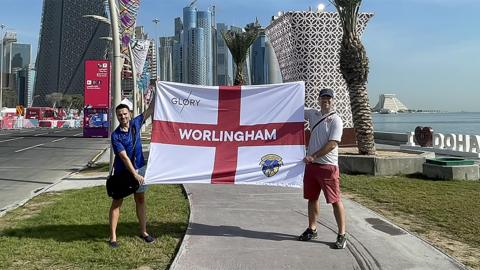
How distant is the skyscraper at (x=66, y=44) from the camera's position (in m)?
Answer: 79.6

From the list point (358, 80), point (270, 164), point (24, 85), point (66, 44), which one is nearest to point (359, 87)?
point (358, 80)

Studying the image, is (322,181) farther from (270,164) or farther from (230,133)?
(230,133)

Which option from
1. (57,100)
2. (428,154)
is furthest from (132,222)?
(57,100)

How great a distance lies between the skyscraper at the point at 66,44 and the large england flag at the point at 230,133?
59.5m

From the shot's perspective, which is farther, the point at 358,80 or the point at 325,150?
the point at 358,80

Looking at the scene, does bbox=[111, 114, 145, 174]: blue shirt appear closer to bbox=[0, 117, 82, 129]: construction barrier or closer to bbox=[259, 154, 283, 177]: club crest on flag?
bbox=[259, 154, 283, 177]: club crest on flag

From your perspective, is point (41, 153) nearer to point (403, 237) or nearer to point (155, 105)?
point (155, 105)

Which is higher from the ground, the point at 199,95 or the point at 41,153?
the point at 199,95

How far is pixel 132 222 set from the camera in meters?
7.09

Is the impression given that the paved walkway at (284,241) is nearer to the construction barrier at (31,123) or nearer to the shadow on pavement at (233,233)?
the shadow on pavement at (233,233)

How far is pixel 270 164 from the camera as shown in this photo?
636cm

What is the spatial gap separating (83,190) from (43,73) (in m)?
123

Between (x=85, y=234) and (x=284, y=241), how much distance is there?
2.55 m

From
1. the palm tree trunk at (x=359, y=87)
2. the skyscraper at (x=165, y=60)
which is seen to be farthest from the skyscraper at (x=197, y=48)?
the palm tree trunk at (x=359, y=87)
